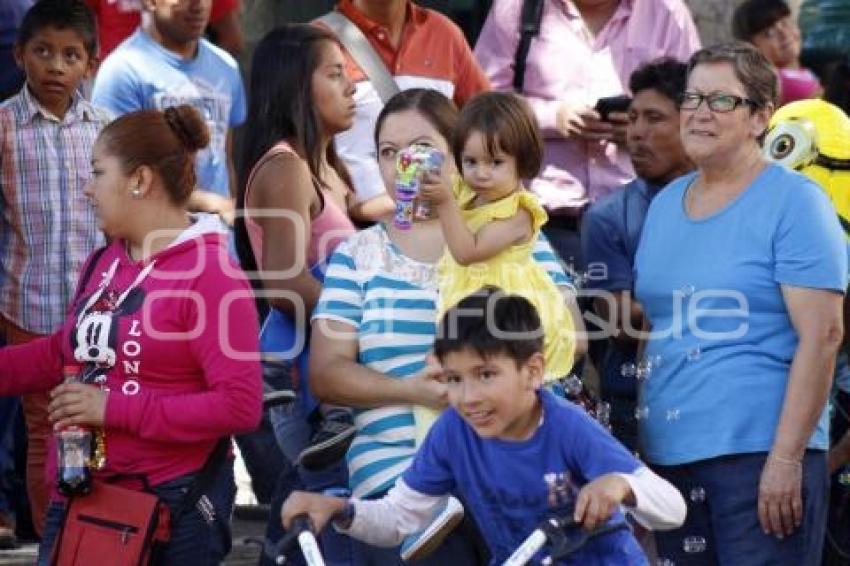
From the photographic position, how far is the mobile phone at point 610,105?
25.7 ft

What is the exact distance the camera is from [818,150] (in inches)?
278

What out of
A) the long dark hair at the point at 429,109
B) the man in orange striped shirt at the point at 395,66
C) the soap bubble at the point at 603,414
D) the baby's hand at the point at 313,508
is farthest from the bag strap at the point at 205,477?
the man in orange striped shirt at the point at 395,66

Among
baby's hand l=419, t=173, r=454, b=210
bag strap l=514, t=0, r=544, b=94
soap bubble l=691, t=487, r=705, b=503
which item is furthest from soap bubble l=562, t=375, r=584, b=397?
bag strap l=514, t=0, r=544, b=94

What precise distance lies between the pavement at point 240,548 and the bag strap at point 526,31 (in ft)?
6.79

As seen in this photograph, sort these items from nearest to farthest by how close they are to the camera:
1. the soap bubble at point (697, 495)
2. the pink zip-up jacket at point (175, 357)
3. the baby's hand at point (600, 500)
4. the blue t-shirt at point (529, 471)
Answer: the baby's hand at point (600, 500) → the blue t-shirt at point (529, 471) → the pink zip-up jacket at point (175, 357) → the soap bubble at point (697, 495)

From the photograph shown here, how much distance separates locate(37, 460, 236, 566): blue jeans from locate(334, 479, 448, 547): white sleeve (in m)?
0.66

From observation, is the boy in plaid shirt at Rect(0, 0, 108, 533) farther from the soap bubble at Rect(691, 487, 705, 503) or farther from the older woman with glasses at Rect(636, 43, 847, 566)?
the soap bubble at Rect(691, 487, 705, 503)

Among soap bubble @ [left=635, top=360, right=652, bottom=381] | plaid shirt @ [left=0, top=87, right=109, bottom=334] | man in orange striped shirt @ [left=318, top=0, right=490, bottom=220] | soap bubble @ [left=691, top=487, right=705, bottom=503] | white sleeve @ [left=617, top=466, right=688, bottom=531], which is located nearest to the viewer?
white sleeve @ [left=617, top=466, right=688, bottom=531]

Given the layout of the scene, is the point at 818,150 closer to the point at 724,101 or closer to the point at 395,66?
the point at 724,101

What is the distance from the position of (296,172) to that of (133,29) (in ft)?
7.59

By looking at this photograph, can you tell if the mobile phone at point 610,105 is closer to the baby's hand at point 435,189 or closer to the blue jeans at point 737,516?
the baby's hand at point 435,189

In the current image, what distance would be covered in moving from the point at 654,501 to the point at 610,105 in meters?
3.07

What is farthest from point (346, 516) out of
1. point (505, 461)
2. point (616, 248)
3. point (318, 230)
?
point (616, 248)

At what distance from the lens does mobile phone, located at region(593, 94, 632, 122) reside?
7.82 m
